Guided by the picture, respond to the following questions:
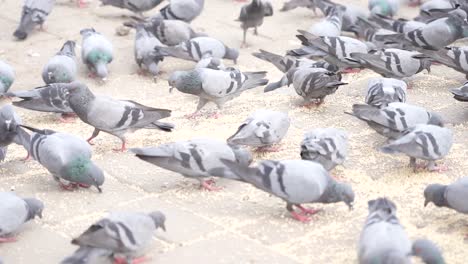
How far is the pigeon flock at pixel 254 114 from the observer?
5078mm

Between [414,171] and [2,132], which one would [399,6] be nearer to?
[414,171]

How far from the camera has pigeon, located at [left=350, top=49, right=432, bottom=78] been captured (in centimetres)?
785

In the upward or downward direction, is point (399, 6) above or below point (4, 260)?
below

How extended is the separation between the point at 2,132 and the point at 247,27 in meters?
3.75

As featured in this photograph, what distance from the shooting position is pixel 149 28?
881 cm

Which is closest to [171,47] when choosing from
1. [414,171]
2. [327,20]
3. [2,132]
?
[327,20]

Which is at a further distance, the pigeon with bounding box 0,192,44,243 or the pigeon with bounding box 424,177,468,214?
the pigeon with bounding box 424,177,468,214

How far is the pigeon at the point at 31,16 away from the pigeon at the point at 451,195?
535cm

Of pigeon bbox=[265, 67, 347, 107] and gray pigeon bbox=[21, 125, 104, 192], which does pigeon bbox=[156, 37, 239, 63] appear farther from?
gray pigeon bbox=[21, 125, 104, 192]

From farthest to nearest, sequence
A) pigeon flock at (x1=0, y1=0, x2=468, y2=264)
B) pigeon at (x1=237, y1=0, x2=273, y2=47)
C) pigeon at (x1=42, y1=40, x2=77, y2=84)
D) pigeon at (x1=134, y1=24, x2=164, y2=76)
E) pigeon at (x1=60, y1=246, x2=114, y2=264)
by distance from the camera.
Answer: pigeon at (x1=237, y1=0, x2=273, y2=47) → pigeon at (x1=134, y1=24, x2=164, y2=76) → pigeon at (x1=42, y1=40, x2=77, y2=84) → pigeon flock at (x1=0, y1=0, x2=468, y2=264) → pigeon at (x1=60, y1=246, x2=114, y2=264)

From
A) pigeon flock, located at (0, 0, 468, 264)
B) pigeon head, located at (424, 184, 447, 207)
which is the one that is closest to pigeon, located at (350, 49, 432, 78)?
pigeon flock, located at (0, 0, 468, 264)

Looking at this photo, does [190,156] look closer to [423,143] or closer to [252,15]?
Result: [423,143]

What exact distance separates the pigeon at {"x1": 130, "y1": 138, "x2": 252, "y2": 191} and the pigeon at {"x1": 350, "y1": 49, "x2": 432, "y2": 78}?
246 centimetres

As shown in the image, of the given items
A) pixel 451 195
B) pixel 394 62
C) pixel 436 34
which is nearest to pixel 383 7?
pixel 436 34
